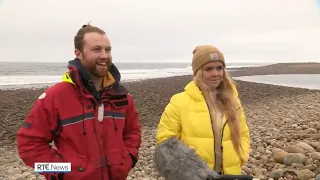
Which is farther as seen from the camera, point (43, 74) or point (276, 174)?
point (43, 74)

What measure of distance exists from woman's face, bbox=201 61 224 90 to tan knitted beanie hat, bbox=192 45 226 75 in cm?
5

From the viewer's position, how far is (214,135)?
3.34 m

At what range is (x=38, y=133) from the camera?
2818 mm

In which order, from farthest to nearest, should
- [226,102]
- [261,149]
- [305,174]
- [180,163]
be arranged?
[261,149] → [305,174] → [226,102] → [180,163]

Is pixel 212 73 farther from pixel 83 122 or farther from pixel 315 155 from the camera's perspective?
pixel 315 155

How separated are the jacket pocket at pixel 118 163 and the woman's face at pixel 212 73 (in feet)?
3.76

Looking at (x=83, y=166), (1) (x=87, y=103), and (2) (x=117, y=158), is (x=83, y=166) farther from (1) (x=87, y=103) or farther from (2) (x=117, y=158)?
(1) (x=87, y=103)

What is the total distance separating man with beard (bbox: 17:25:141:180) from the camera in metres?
2.83

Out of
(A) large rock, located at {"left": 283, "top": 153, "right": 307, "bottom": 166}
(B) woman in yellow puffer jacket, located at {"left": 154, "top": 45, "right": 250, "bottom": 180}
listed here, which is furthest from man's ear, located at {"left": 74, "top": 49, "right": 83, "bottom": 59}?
(A) large rock, located at {"left": 283, "top": 153, "right": 307, "bottom": 166}

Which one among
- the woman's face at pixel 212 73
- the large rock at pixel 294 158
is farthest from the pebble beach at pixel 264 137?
the woman's face at pixel 212 73

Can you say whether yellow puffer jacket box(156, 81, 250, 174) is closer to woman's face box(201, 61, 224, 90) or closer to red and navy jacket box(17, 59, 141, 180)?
woman's face box(201, 61, 224, 90)

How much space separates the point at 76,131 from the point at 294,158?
17.4 ft

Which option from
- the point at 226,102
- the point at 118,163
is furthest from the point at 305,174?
the point at 118,163

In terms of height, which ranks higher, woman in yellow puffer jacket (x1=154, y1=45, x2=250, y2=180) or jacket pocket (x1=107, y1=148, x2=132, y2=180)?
woman in yellow puffer jacket (x1=154, y1=45, x2=250, y2=180)
